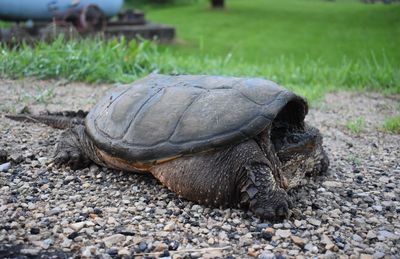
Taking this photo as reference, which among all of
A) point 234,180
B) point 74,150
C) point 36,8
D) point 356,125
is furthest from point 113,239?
point 36,8

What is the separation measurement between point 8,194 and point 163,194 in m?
0.73

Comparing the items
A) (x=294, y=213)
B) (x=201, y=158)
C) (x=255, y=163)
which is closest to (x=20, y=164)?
(x=201, y=158)

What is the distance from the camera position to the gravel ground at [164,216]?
1.84m

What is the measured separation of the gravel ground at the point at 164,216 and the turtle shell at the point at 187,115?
24 centimetres

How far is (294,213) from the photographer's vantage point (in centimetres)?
215

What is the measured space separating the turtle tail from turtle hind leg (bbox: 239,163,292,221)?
4.75 ft

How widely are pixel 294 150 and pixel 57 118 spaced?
5.67ft

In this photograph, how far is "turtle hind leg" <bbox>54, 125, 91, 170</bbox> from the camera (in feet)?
8.71

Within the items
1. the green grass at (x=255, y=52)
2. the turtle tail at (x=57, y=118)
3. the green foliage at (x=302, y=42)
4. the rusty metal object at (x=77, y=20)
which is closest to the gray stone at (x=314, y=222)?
the turtle tail at (x=57, y=118)

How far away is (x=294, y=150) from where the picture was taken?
2312 mm

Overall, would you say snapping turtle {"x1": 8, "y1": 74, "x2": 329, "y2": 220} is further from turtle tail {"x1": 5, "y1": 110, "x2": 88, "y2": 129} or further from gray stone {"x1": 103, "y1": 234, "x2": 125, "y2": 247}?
turtle tail {"x1": 5, "y1": 110, "x2": 88, "y2": 129}

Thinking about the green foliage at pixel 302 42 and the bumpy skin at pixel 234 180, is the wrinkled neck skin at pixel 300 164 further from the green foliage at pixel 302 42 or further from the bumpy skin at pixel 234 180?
the green foliage at pixel 302 42

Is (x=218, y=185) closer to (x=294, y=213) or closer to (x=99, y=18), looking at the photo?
(x=294, y=213)

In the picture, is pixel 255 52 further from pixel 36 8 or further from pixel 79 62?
pixel 79 62
